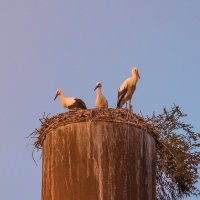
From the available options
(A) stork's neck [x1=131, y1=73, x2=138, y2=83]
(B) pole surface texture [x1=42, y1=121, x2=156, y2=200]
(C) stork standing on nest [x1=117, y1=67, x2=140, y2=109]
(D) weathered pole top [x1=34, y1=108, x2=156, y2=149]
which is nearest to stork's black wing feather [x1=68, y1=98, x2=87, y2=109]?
(C) stork standing on nest [x1=117, y1=67, x2=140, y2=109]

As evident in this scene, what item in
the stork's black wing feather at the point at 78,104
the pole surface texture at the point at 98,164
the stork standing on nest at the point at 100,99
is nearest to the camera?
the pole surface texture at the point at 98,164

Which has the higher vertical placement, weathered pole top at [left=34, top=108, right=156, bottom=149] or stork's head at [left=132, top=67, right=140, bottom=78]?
stork's head at [left=132, top=67, right=140, bottom=78]

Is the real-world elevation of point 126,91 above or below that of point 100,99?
above

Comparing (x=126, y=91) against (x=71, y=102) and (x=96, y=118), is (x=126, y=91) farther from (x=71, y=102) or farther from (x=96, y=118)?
(x=96, y=118)

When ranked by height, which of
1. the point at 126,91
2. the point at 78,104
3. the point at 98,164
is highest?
the point at 126,91

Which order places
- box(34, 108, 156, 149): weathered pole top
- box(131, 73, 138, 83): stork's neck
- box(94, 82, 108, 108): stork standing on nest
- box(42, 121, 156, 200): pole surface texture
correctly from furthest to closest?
box(131, 73, 138, 83): stork's neck, box(94, 82, 108, 108): stork standing on nest, box(34, 108, 156, 149): weathered pole top, box(42, 121, 156, 200): pole surface texture

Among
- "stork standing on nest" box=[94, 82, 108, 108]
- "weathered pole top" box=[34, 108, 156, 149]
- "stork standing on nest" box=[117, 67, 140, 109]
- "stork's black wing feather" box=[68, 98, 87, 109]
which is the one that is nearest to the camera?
"weathered pole top" box=[34, 108, 156, 149]

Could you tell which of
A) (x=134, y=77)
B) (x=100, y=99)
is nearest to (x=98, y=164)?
(x=100, y=99)

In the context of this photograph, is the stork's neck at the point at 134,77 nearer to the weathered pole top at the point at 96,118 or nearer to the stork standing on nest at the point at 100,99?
the stork standing on nest at the point at 100,99

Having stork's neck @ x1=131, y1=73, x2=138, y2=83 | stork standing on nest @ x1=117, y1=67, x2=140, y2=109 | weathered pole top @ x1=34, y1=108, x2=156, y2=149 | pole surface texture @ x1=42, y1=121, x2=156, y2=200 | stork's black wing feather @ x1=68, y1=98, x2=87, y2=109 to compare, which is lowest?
pole surface texture @ x1=42, y1=121, x2=156, y2=200

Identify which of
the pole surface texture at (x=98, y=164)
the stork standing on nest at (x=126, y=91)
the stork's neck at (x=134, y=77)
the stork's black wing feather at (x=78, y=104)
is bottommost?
the pole surface texture at (x=98, y=164)

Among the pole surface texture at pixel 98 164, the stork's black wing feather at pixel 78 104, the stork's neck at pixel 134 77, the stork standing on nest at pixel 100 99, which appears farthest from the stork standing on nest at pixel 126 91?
the pole surface texture at pixel 98 164

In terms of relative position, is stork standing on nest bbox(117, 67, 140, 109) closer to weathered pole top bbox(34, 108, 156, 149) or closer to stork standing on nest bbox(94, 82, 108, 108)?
stork standing on nest bbox(94, 82, 108, 108)

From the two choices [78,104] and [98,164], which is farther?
[78,104]
